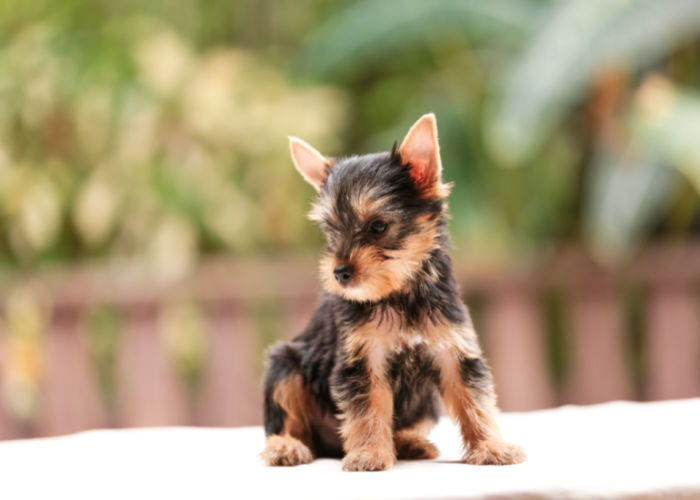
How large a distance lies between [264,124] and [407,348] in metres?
3.20

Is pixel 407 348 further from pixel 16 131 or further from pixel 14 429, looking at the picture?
pixel 16 131

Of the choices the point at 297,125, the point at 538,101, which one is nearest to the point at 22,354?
the point at 297,125

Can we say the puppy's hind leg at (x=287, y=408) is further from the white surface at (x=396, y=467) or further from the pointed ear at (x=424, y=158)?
the pointed ear at (x=424, y=158)

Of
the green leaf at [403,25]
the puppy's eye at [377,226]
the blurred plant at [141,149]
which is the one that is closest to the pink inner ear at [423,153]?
the puppy's eye at [377,226]

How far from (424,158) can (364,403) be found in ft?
1.48

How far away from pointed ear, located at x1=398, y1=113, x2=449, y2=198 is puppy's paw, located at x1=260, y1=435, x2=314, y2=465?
55 cm

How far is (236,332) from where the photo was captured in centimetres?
393

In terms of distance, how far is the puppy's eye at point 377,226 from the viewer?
1.47 m

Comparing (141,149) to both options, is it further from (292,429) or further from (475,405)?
(475,405)

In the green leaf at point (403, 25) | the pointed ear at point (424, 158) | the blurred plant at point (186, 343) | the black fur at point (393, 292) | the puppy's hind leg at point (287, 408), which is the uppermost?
the green leaf at point (403, 25)

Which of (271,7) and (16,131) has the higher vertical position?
(271,7)

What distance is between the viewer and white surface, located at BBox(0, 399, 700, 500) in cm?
133

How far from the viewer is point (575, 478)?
1.37 meters

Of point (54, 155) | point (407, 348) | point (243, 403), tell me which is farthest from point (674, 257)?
point (54, 155)
